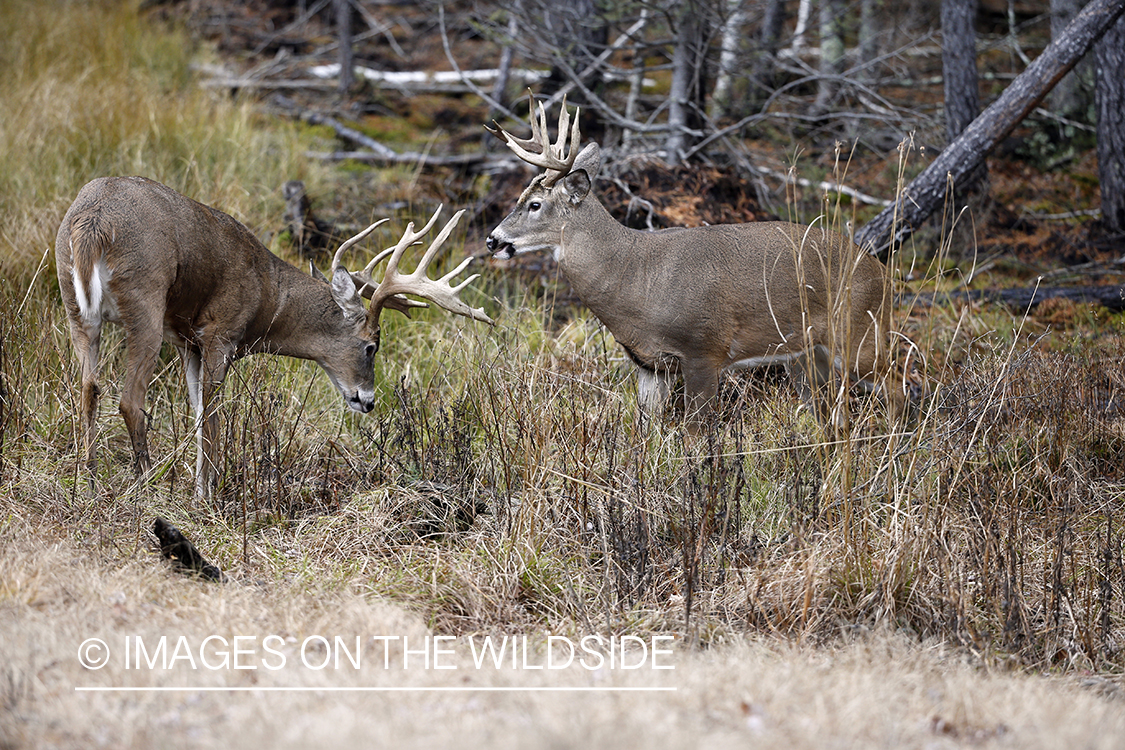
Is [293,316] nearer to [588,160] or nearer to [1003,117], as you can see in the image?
[588,160]

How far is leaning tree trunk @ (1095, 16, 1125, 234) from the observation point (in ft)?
28.2

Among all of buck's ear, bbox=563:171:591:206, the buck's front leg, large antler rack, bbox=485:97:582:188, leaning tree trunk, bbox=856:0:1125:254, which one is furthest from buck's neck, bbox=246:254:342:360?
leaning tree trunk, bbox=856:0:1125:254

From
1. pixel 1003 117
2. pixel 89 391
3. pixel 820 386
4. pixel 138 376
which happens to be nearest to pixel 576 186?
pixel 820 386

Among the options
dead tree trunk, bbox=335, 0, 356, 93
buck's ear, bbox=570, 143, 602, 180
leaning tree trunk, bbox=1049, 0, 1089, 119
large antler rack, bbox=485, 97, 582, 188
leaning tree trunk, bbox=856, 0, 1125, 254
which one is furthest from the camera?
dead tree trunk, bbox=335, 0, 356, 93

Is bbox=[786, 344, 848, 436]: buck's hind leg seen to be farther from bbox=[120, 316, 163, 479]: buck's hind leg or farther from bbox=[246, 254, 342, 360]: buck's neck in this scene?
bbox=[120, 316, 163, 479]: buck's hind leg

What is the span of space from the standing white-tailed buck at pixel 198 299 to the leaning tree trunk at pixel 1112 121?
20.1 ft

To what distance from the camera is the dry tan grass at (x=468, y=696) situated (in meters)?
2.66

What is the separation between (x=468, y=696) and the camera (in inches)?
118

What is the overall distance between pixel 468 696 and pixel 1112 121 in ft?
26.9

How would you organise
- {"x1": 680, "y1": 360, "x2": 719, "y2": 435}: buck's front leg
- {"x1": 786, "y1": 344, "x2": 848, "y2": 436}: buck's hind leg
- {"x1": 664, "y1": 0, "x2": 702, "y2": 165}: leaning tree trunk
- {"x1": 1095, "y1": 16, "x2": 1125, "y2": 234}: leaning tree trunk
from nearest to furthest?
{"x1": 786, "y1": 344, "x2": 848, "y2": 436}: buck's hind leg → {"x1": 680, "y1": 360, "x2": 719, "y2": 435}: buck's front leg → {"x1": 1095, "y1": 16, "x2": 1125, "y2": 234}: leaning tree trunk → {"x1": 664, "y1": 0, "x2": 702, "y2": 165}: leaning tree trunk

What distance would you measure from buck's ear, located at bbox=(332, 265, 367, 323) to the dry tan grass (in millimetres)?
2705

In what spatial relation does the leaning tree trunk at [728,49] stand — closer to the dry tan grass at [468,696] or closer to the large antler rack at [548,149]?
the large antler rack at [548,149]

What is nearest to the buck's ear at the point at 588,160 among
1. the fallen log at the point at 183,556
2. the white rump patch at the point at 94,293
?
the white rump patch at the point at 94,293

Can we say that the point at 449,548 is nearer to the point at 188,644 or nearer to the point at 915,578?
the point at 188,644
